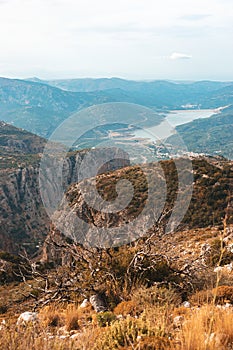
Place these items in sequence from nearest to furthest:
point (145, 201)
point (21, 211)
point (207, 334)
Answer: point (207, 334)
point (145, 201)
point (21, 211)

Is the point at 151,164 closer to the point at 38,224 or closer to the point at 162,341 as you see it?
the point at 38,224

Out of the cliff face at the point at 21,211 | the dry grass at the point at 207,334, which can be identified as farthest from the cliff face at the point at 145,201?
the dry grass at the point at 207,334

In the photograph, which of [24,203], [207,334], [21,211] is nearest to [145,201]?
[207,334]

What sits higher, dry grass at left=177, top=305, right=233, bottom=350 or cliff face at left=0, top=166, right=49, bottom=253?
dry grass at left=177, top=305, right=233, bottom=350

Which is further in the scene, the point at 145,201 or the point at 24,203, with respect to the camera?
the point at 24,203

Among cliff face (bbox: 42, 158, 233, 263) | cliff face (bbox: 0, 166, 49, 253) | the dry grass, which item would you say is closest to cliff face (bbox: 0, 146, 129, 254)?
cliff face (bbox: 0, 166, 49, 253)

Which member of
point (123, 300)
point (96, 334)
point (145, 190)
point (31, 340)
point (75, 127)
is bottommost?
point (145, 190)

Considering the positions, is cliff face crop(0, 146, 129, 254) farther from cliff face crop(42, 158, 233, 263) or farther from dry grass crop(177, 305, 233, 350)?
dry grass crop(177, 305, 233, 350)

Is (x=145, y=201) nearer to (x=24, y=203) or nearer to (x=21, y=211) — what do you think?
(x=21, y=211)

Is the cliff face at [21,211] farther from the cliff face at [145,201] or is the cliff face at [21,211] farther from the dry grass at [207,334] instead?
the dry grass at [207,334]

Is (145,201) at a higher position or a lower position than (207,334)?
lower

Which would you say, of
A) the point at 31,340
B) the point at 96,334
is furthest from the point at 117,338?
the point at 31,340
